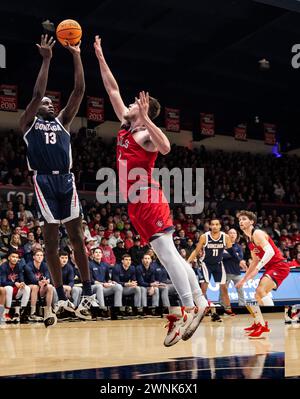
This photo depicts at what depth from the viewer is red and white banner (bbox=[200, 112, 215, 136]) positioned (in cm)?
2443

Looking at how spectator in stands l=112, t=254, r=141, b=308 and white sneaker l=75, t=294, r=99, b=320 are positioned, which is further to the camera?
spectator in stands l=112, t=254, r=141, b=308

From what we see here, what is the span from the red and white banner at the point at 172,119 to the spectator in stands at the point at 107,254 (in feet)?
34.3

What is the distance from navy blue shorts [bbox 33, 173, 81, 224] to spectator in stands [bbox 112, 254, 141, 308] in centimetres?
718

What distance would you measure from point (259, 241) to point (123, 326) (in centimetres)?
346

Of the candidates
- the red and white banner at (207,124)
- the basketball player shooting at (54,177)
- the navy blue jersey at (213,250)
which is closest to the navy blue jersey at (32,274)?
the navy blue jersey at (213,250)

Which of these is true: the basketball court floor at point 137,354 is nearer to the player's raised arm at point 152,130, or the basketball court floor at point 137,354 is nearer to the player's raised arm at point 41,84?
the player's raised arm at point 152,130

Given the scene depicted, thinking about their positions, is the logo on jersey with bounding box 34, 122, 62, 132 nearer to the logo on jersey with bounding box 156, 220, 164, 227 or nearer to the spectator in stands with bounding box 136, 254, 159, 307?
the logo on jersey with bounding box 156, 220, 164, 227

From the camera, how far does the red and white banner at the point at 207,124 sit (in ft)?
80.1

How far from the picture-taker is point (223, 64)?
2166 cm

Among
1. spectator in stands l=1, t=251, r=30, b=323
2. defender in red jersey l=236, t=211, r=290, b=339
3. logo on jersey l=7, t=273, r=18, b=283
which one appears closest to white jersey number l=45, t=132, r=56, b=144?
defender in red jersey l=236, t=211, r=290, b=339

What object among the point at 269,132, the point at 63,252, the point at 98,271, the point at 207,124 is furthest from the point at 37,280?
the point at 269,132
